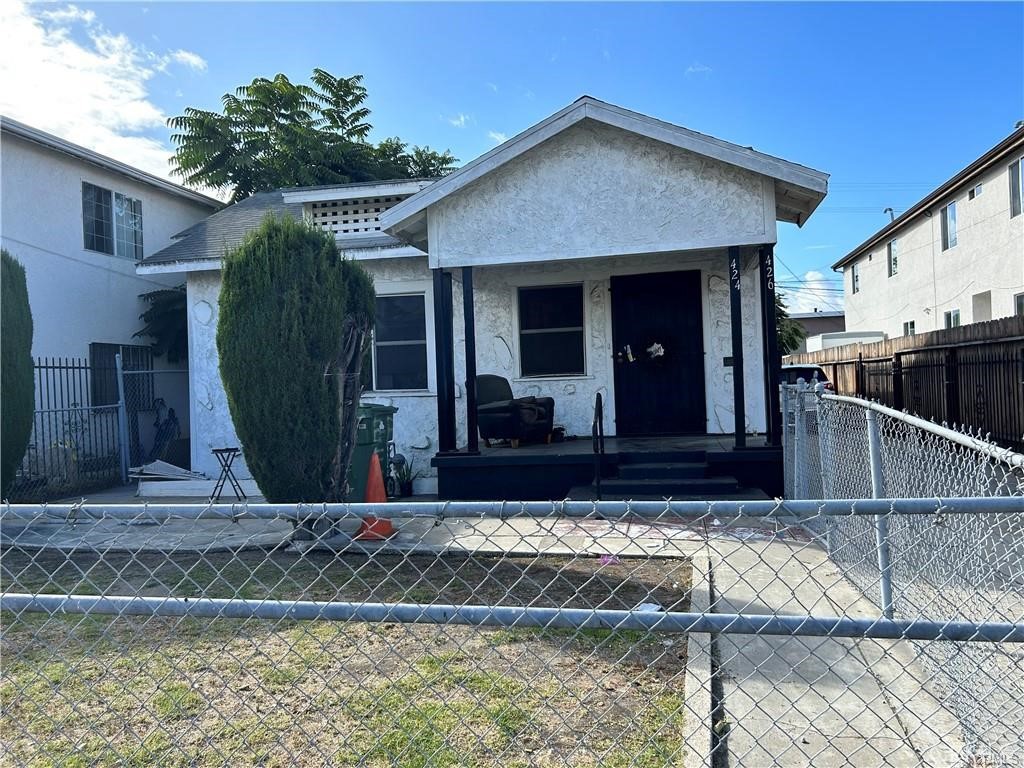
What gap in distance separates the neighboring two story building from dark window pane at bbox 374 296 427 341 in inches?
Answer: 548

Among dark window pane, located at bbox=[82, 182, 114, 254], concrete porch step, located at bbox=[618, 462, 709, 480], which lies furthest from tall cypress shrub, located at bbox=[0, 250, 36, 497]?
concrete porch step, located at bbox=[618, 462, 709, 480]

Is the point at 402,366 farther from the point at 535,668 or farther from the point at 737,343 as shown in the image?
the point at 535,668

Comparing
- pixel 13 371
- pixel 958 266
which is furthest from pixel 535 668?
pixel 958 266

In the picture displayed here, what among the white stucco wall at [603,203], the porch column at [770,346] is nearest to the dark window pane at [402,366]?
the white stucco wall at [603,203]

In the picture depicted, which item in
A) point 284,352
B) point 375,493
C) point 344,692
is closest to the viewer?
point 344,692

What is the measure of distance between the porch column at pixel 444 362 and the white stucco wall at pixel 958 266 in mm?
14519

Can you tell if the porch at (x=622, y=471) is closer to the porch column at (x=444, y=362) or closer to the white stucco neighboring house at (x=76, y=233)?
the porch column at (x=444, y=362)

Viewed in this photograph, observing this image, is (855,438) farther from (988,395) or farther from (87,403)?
(87,403)

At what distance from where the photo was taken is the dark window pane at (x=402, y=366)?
11.3 m

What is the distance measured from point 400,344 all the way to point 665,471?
4.80m

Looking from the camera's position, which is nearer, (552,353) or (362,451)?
(362,451)

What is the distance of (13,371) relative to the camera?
31.7 ft

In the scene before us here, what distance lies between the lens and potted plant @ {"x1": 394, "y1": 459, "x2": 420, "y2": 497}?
10.5 meters

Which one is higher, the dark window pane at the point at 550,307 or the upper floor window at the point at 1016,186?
the upper floor window at the point at 1016,186
